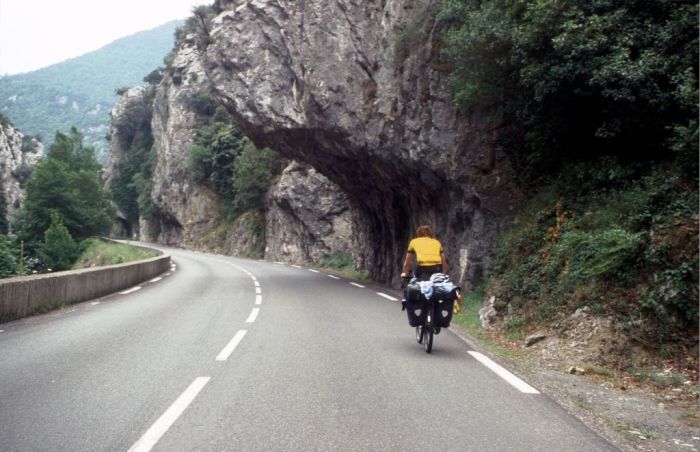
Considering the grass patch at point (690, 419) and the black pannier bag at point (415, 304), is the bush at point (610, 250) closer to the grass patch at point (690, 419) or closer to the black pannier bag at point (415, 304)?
the grass patch at point (690, 419)

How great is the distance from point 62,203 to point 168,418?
57776 millimetres

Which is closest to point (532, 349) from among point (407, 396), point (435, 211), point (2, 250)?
point (407, 396)

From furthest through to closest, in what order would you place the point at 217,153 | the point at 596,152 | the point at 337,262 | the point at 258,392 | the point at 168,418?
1. the point at 217,153
2. the point at 337,262
3. the point at 596,152
4. the point at 258,392
5. the point at 168,418

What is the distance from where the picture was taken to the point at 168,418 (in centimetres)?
464

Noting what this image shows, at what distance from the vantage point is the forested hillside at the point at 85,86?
14562 cm

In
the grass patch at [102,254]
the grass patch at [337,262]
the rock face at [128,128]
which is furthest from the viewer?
the rock face at [128,128]

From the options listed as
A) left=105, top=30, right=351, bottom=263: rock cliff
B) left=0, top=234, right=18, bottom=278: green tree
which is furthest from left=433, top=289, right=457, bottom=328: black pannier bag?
left=0, top=234, right=18, bottom=278: green tree

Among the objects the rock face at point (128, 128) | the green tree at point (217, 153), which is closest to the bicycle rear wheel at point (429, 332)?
the green tree at point (217, 153)

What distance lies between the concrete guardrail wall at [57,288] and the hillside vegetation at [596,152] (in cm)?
911

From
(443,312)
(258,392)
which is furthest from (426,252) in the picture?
(258,392)

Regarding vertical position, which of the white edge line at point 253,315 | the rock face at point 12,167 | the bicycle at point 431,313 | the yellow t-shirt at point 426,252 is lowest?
the white edge line at point 253,315

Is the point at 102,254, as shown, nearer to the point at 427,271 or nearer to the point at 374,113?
the point at 374,113

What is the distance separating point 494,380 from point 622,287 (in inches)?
111

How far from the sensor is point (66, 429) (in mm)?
4371
